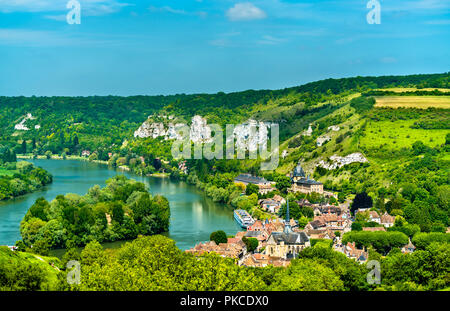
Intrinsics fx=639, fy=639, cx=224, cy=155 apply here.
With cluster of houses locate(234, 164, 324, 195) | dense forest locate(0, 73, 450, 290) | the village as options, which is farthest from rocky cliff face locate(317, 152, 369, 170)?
the village

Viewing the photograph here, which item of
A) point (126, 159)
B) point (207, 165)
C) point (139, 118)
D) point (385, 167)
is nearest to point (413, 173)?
point (385, 167)

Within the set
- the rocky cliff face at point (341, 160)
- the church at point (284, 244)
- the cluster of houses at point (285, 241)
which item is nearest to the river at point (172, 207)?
the cluster of houses at point (285, 241)

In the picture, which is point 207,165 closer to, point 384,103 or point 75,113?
point 384,103

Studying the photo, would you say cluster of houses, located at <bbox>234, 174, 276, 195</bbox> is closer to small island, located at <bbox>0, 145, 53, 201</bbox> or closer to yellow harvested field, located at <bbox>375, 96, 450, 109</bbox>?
yellow harvested field, located at <bbox>375, 96, 450, 109</bbox>

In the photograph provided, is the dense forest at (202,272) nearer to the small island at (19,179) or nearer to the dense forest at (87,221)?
the dense forest at (87,221)

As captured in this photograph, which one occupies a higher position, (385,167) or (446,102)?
(446,102)

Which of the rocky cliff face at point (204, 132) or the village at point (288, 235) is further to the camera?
the rocky cliff face at point (204, 132)

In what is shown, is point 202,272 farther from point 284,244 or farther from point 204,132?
point 204,132
